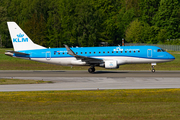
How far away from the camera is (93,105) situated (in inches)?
697

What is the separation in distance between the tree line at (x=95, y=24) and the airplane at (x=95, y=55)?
67038 millimetres

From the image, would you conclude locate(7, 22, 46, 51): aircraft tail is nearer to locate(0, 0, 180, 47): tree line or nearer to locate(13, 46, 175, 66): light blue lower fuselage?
locate(13, 46, 175, 66): light blue lower fuselage

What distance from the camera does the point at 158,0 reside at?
137875 millimetres

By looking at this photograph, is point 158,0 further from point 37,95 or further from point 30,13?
point 37,95

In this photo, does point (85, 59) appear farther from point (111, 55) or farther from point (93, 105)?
point (93, 105)

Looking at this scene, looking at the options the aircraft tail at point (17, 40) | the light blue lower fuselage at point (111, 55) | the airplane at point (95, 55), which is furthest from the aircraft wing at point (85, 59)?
the aircraft tail at point (17, 40)

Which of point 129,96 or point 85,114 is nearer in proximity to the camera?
point 85,114

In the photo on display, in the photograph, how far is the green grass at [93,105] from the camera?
1466 centimetres

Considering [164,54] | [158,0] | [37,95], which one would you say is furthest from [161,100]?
[158,0]

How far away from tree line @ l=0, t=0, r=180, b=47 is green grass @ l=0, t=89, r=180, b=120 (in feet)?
288

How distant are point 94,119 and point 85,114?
3.81ft

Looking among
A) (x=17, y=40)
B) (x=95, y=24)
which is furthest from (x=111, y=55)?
(x=95, y=24)

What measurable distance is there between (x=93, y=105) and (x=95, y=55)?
23179 mm

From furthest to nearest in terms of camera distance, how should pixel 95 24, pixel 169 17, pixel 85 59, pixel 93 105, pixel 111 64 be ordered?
pixel 169 17 → pixel 95 24 → pixel 85 59 → pixel 111 64 → pixel 93 105
